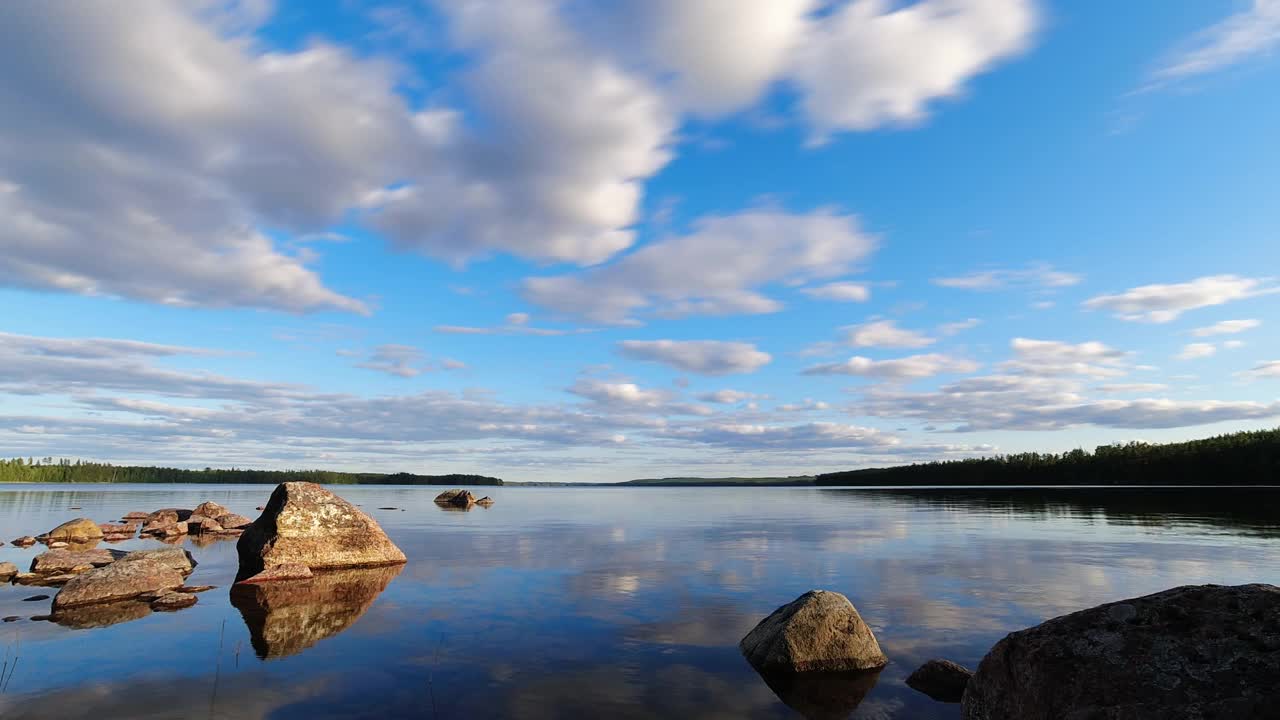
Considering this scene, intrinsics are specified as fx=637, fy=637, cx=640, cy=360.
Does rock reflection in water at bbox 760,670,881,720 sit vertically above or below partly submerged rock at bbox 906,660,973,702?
below

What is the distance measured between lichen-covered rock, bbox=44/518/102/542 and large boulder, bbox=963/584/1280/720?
120ft

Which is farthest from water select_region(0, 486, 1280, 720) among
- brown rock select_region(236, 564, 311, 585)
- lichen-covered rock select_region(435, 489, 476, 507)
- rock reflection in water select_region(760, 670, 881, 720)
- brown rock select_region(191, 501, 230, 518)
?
lichen-covered rock select_region(435, 489, 476, 507)

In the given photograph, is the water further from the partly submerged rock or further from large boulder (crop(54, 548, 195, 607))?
large boulder (crop(54, 548, 195, 607))

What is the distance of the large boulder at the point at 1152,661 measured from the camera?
18.1 feet

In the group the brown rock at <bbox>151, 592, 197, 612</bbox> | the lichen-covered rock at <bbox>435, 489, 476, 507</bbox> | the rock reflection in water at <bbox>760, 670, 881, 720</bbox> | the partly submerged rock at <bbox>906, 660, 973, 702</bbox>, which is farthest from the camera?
the lichen-covered rock at <bbox>435, 489, 476, 507</bbox>

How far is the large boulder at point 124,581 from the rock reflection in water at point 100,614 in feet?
1.20

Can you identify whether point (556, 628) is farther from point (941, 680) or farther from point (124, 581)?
point (124, 581)

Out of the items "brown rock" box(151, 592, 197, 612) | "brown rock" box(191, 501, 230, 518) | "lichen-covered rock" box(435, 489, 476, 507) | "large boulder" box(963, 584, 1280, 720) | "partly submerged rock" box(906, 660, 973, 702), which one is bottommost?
"lichen-covered rock" box(435, 489, 476, 507)

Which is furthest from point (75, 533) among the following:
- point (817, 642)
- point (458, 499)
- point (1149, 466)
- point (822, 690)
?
point (1149, 466)

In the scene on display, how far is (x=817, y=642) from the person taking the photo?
10.6 meters

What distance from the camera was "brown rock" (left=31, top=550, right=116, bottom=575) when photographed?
19.8 m

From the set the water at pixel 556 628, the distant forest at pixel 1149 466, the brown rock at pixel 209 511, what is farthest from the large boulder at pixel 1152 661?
the distant forest at pixel 1149 466

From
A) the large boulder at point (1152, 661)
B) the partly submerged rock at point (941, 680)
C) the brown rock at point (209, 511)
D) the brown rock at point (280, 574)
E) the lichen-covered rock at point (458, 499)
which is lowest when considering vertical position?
the lichen-covered rock at point (458, 499)

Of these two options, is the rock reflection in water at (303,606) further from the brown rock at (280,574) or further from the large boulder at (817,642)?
the large boulder at (817,642)
